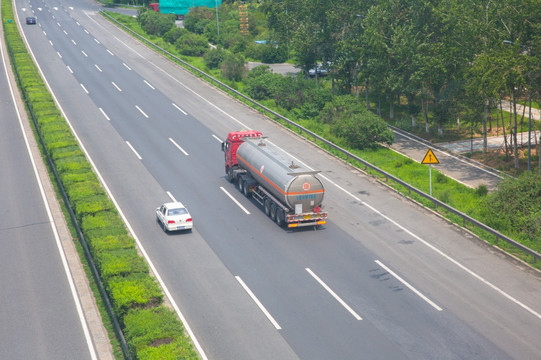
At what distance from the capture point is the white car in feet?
114

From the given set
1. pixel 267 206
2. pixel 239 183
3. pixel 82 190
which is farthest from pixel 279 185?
pixel 82 190

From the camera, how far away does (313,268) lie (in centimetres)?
3088

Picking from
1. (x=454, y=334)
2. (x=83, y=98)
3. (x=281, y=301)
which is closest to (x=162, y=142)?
(x=83, y=98)

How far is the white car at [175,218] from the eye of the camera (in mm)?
34844

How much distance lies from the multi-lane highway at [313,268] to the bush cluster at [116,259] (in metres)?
1.42

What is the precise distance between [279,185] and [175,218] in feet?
19.8

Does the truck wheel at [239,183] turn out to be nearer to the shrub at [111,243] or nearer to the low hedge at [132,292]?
the shrub at [111,243]

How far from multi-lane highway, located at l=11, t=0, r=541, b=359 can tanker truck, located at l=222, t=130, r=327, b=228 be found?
2.63 ft

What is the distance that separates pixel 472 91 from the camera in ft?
152

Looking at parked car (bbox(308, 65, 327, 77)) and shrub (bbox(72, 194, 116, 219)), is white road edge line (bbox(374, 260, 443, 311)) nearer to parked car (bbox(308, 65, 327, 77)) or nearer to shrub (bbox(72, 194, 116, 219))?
shrub (bbox(72, 194, 116, 219))

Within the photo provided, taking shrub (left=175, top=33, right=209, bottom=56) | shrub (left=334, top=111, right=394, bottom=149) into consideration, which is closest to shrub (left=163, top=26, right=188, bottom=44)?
shrub (left=175, top=33, right=209, bottom=56)

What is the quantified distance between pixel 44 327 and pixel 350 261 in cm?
1466

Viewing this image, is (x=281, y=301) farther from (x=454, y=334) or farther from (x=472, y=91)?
(x=472, y=91)

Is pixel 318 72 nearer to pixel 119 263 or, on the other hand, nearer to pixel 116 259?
pixel 116 259
